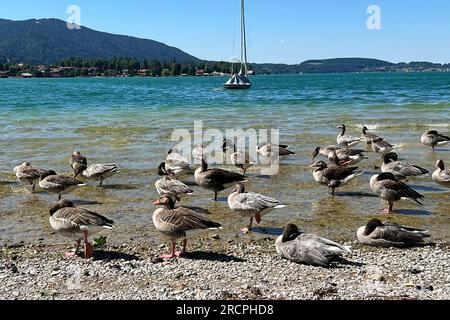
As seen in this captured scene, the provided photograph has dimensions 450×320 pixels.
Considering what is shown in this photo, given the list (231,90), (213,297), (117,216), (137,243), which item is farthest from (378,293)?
(231,90)

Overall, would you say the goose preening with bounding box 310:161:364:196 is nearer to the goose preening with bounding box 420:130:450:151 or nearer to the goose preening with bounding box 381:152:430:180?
the goose preening with bounding box 381:152:430:180

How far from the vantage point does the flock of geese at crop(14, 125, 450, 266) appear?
1030 cm

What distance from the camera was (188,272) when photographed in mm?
9508

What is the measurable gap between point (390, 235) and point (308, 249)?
201 centimetres

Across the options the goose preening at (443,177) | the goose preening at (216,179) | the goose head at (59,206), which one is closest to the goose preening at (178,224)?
the goose head at (59,206)

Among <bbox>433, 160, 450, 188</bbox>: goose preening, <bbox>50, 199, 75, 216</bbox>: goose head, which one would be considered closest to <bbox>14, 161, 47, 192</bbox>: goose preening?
<bbox>50, 199, 75, 216</bbox>: goose head

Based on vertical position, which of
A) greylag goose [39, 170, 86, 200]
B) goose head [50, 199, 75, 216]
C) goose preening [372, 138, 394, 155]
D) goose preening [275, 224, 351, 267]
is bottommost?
goose preening [275, 224, 351, 267]

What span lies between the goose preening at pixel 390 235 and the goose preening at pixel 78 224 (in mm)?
5327

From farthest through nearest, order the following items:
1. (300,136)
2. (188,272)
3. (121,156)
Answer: (300,136) < (121,156) < (188,272)

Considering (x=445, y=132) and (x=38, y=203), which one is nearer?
(x=38, y=203)

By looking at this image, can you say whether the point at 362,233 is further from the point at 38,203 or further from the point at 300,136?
the point at 300,136

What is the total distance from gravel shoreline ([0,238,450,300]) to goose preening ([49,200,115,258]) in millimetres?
375

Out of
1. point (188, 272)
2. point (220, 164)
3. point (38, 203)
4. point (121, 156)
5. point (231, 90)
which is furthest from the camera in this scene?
point (231, 90)

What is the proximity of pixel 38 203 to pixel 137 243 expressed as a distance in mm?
5061
